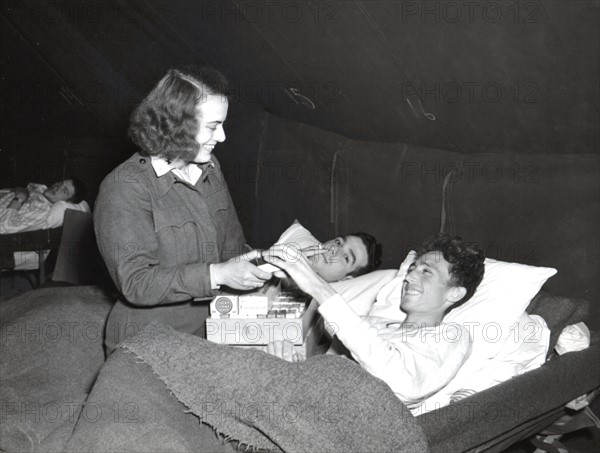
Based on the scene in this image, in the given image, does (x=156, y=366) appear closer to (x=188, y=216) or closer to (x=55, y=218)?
(x=188, y=216)

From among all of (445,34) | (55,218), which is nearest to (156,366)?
(445,34)

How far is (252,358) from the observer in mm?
1803

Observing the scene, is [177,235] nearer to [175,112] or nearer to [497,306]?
[175,112]

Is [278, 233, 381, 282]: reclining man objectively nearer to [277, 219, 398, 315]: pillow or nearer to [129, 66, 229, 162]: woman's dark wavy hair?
[277, 219, 398, 315]: pillow

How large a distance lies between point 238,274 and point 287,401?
0.54m

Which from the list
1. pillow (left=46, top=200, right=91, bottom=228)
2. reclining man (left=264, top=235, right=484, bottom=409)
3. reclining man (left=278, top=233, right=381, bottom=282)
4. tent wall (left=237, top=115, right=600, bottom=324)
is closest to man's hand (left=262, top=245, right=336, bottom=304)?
reclining man (left=264, top=235, right=484, bottom=409)

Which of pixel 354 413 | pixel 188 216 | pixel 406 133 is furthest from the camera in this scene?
pixel 406 133

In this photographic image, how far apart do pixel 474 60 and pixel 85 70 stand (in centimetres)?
375

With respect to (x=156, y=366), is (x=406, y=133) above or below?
above

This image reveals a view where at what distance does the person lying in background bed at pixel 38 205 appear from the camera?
535 centimetres

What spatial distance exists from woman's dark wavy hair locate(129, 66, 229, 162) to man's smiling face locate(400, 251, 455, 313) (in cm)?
92

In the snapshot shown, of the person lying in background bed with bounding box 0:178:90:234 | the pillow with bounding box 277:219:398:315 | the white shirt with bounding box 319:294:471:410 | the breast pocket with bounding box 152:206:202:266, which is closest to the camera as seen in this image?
the white shirt with bounding box 319:294:471:410

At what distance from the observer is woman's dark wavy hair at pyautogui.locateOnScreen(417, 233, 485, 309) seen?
2545mm

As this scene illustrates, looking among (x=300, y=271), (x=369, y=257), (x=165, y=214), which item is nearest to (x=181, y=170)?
(x=165, y=214)
